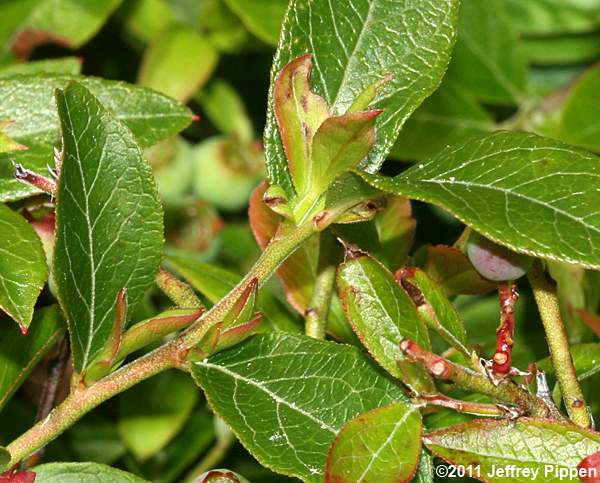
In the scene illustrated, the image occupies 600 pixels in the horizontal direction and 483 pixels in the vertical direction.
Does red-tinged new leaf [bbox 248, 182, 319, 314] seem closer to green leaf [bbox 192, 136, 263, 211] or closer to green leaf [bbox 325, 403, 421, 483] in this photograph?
green leaf [bbox 325, 403, 421, 483]

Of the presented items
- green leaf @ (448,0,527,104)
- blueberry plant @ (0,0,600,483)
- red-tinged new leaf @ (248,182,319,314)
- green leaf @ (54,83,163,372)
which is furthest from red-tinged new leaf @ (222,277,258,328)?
green leaf @ (448,0,527,104)

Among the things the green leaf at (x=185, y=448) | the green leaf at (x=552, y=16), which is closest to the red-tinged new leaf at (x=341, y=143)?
the green leaf at (x=185, y=448)

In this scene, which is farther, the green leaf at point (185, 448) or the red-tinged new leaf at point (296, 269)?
the green leaf at point (185, 448)

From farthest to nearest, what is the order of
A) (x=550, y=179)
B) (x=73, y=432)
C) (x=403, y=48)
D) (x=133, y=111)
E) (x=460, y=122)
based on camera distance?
(x=460, y=122) < (x=73, y=432) < (x=133, y=111) < (x=403, y=48) < (x=550, y=179)

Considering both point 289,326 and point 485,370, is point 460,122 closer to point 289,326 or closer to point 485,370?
point 289,326

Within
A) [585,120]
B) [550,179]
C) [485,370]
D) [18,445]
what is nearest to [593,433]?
[485,370]

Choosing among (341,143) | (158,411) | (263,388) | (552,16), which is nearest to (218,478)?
(263,388)

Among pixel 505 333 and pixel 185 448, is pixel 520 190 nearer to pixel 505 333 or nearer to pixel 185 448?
pixel 505 333

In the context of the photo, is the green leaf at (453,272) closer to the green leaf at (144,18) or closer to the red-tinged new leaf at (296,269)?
the red-tinged new leaf at (296,269)
